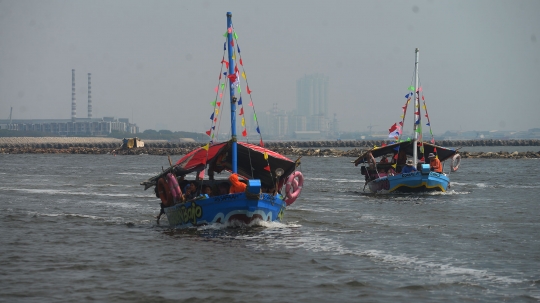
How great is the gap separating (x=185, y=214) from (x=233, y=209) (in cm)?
202

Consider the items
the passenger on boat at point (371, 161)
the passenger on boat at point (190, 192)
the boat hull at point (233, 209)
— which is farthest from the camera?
the passenger on boat at point (371, 161)

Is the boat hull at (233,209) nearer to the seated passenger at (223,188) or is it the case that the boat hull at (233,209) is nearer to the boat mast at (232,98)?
the boat mast at (232,98)

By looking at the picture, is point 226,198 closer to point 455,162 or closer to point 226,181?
point 226,181

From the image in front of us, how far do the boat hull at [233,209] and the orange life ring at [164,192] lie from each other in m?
1.22

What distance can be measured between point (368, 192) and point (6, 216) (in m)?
18.3

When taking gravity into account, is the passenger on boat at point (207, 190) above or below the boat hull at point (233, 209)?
above

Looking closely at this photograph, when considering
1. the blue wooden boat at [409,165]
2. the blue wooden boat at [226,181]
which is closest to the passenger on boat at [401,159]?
the blue wooden boat at [409,165]

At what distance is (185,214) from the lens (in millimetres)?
22500

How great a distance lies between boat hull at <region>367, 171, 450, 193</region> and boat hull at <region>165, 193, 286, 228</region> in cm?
1294

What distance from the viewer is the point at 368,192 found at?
1490 inches

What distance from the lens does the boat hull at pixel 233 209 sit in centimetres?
2105

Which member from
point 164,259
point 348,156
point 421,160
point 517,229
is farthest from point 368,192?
point 348,156

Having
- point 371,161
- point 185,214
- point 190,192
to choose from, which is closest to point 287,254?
point 185,214

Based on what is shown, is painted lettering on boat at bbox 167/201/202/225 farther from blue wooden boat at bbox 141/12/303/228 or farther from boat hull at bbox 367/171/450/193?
boat hull at bbox 367/171/450/193
